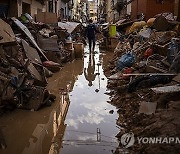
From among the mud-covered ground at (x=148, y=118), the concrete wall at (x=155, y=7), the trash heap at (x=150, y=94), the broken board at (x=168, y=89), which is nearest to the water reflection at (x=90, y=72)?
the trash heap at (x=150, y=94)

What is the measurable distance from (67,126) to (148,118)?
5.16 ft

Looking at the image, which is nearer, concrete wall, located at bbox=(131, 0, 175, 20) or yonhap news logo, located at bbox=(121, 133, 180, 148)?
yonhap news logo, located at bbox=(121, 133, 180, 148)

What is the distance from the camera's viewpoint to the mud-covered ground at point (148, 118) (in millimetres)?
3957

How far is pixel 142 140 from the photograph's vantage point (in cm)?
425

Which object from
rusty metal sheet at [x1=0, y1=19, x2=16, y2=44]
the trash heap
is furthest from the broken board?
rusty metal sheet at [x1=0, y1=19, x2=16, y2=44]

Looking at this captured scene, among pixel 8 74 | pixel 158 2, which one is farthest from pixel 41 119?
pixel 158 2

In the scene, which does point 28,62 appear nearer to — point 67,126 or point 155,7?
point 67,126

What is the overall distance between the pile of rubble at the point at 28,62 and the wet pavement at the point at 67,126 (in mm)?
285

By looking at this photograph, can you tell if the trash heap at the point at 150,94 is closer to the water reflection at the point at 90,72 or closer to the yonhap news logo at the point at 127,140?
the yonhap news logo at the point at 127,140

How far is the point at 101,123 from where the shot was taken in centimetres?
569

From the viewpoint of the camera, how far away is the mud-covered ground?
3957 mm

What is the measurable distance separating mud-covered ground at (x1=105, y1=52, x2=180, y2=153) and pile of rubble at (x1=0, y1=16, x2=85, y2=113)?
179 centimetres

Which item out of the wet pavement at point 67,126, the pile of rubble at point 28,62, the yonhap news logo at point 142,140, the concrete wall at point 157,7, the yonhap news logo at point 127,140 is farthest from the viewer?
the concrete wall at point 157,7

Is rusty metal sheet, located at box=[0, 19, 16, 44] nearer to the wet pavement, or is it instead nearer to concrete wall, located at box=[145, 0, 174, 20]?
the wet pavement
